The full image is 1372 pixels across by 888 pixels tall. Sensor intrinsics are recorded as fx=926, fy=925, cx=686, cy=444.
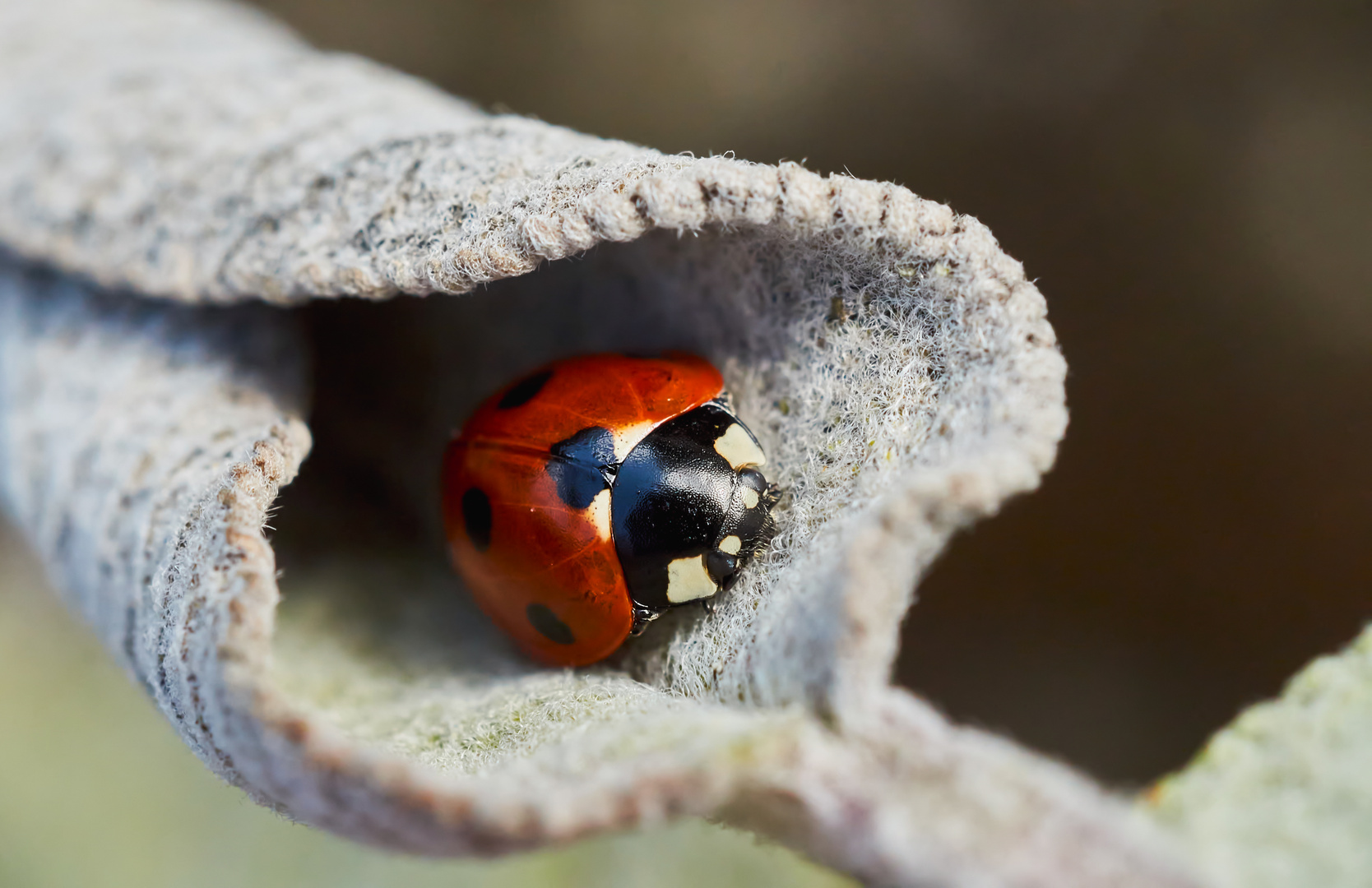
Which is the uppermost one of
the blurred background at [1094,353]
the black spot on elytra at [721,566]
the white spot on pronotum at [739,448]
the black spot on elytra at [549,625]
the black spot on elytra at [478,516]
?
the blurred background at [1094,353]

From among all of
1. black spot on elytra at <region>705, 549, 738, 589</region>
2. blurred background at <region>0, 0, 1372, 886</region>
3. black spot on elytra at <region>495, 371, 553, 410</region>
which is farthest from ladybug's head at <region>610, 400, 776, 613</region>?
blurred background at <region>0, 0, 1372, 886</region>

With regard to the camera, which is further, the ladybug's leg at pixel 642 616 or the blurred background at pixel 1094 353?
the blurred background at pixel 1094 353

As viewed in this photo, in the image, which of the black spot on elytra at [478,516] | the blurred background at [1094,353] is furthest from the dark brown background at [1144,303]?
the black spot on elytra at [478,516]

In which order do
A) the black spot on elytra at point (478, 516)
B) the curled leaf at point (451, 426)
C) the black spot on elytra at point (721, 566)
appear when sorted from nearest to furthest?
the curled leaf at point (451, 426) < the black spot on elytra at point (721, 566) < the black spot on elytra at point (478, 516)

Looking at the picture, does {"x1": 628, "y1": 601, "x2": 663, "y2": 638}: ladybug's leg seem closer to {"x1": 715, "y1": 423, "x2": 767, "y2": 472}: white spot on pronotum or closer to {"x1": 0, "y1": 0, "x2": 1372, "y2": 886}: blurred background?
{"x1": 715, "y1": 423, "x2": 767, "y2": 472}: white spot on pronotum

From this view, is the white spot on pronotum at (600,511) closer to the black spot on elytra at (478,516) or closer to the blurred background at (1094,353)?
the black spot on elytra at (478,516)

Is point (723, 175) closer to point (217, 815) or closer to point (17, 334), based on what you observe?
point (17, 334)
